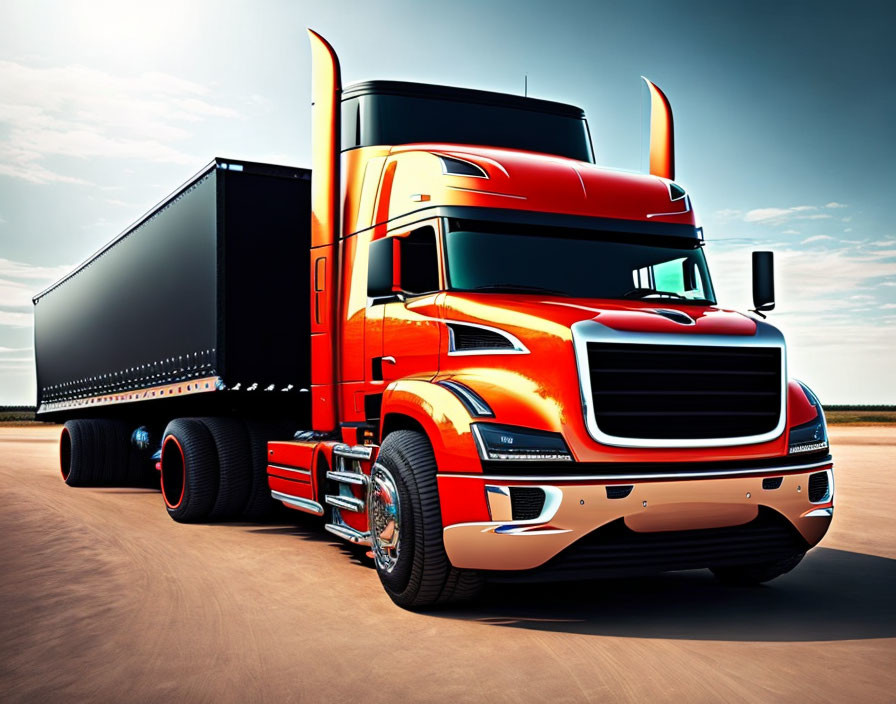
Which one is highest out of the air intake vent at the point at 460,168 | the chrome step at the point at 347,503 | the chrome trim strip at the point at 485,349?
the air intake vent at the point at 460,168

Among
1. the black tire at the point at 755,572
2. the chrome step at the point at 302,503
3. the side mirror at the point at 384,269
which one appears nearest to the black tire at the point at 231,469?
the chrome step at the point at 302,503

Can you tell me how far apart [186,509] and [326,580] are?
4066mm

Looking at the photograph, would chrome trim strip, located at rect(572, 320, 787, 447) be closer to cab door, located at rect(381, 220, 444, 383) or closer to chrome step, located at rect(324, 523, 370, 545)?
cab door, located at rect(381, 220, 444, 383)

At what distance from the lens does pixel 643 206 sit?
7520mm

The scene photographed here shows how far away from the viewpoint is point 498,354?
6.30 m

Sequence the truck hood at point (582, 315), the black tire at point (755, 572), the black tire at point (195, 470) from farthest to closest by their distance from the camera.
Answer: the black tire at point (195, 470) → the black tire at point (755, 572) → the truck hood at point (582, 315)

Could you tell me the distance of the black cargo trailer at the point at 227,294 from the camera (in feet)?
33.8

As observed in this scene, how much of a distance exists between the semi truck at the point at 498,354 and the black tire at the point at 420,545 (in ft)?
0.06

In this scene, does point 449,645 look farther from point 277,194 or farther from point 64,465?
point 64,465

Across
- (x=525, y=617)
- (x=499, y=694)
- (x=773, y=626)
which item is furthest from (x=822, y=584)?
(x=499, y=694)

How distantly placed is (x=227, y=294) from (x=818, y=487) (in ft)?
20.5

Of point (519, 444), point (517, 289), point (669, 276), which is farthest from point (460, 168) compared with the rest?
point (519, 444)

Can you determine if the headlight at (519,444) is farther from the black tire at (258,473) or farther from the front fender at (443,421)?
the black tire at (258,473)

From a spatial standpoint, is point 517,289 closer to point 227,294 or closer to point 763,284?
point 763,284
